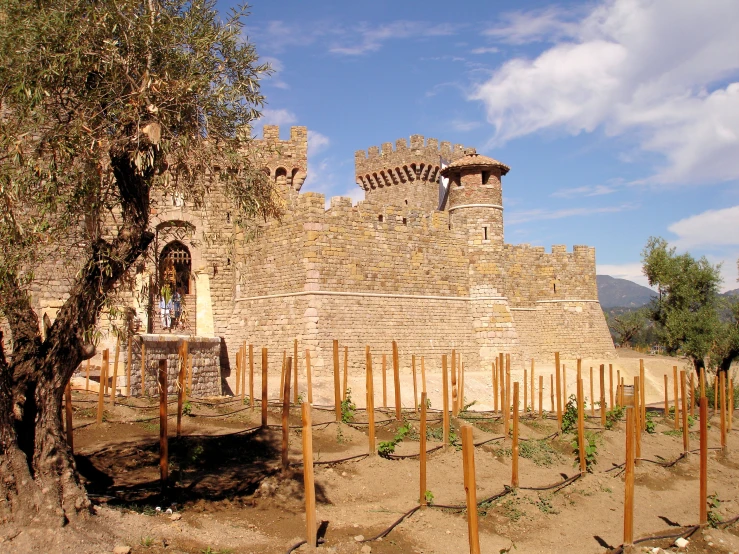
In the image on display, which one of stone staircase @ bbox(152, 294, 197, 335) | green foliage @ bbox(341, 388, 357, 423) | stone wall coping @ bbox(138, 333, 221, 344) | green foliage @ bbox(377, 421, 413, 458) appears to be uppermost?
stone staircase @ bbox(152, 294, 197, 335)

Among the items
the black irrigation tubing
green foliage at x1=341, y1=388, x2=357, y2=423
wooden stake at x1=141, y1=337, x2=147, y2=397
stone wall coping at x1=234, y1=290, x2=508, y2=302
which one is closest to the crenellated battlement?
stone wall coping at x1=234, y1=290, x2=508, y2=302

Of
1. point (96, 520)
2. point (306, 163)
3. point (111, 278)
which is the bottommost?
point (96, 520)

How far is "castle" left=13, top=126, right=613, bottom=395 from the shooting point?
1711 cm

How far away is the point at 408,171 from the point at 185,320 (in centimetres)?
1691

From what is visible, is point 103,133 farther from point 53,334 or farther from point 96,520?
point 96,520

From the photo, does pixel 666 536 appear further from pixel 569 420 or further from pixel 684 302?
pixel 684 302

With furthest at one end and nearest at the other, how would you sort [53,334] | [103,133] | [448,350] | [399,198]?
[399,198] → [448,350] → [103,133] → [53,334]

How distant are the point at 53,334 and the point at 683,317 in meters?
22.9

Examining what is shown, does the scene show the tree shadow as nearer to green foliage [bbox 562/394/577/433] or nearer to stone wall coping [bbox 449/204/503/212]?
green foliage [bbox 562/394/577/433]

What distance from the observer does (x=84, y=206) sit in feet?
23.3

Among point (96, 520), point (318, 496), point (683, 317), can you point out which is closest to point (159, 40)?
point (96, 520)

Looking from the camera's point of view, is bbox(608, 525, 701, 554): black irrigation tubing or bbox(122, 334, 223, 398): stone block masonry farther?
bbox(122, 334, 223, 398): stone block masonry

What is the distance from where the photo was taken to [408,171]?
1278 inches

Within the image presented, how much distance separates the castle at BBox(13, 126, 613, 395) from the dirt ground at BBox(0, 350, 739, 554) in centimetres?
376
